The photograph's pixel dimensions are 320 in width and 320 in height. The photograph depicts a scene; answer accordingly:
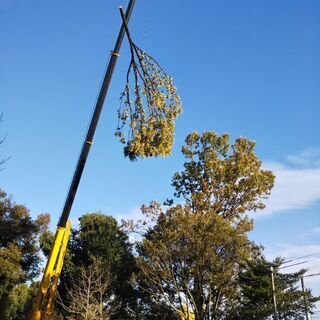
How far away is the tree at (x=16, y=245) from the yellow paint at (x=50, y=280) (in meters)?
23.7

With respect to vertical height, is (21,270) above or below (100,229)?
below

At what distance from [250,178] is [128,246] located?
1213 centimetres

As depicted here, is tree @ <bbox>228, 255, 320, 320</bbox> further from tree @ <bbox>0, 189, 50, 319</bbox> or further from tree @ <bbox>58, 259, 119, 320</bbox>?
tree @ <bbox>0, 189, 50, 319</bbox>

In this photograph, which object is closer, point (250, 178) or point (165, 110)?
point (165, 110)

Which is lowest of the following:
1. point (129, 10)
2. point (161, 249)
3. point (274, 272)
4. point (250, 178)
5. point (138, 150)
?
point (138, 150)

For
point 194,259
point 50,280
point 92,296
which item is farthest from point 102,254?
point 50,280

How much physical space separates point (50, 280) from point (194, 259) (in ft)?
51.4

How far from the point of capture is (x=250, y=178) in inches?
1161

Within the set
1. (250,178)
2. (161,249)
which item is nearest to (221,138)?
(250,178)

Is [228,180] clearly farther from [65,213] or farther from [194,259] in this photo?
[65,213]

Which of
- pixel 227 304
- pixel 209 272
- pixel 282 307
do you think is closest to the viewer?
pixel 209 272

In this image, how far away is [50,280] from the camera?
1069 centimetres

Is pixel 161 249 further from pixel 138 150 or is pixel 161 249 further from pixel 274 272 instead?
pixel 138 150

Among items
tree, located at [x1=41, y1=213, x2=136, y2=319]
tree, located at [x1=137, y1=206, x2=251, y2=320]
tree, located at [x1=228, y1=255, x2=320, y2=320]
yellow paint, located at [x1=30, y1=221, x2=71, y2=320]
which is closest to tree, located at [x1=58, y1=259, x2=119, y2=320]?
tree, located at [x1=41, y1=213, x2=136, y2=319]
